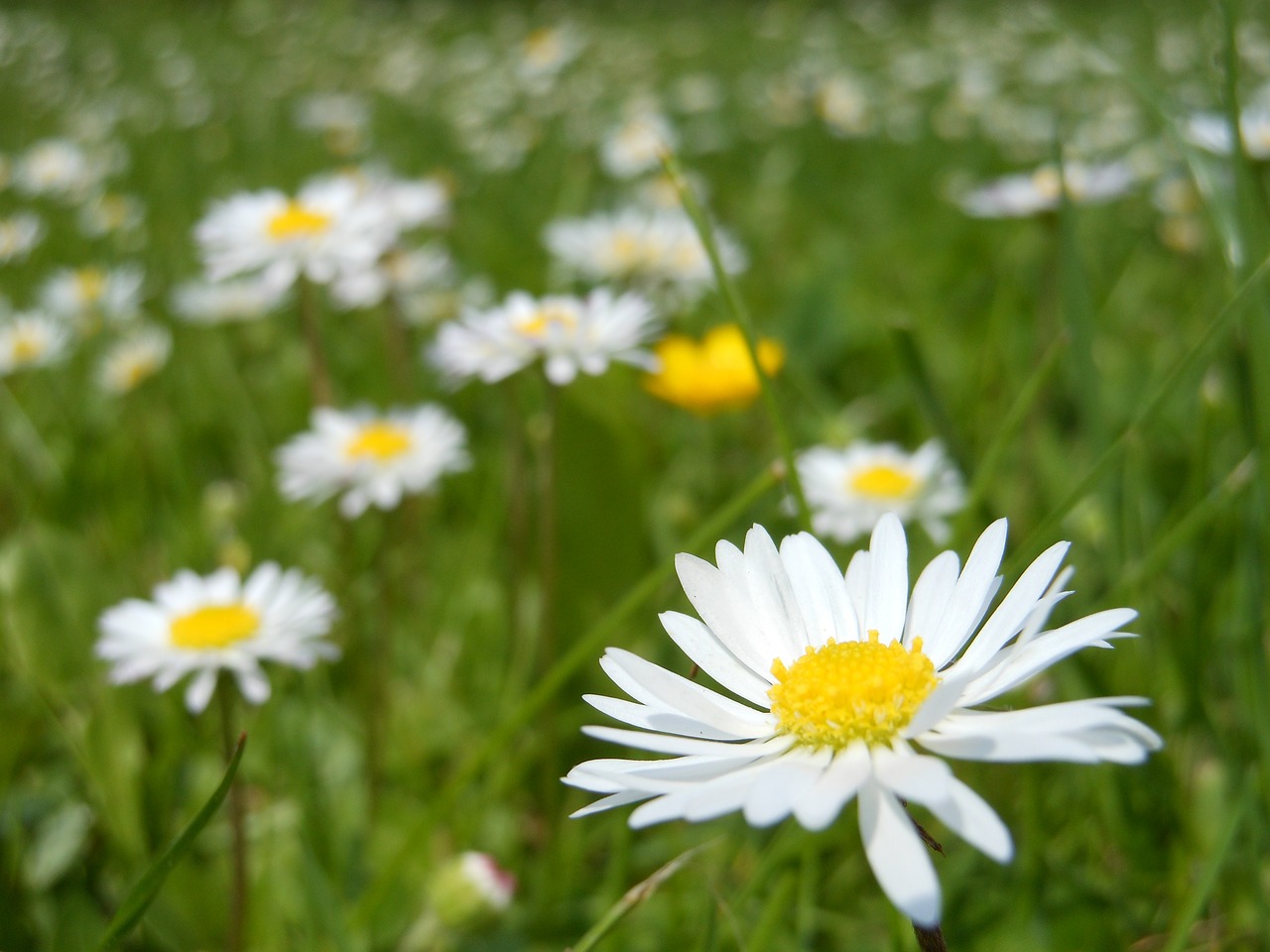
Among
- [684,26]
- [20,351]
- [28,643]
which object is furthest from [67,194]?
[684,26]

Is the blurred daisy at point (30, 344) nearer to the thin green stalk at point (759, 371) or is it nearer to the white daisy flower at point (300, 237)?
the white daisy flower at point (300, 237)

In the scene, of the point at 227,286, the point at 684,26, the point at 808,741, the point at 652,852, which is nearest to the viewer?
the point at 808,741

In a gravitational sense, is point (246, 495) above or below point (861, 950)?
above

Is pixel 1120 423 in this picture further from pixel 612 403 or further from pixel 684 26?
pixel 684 26

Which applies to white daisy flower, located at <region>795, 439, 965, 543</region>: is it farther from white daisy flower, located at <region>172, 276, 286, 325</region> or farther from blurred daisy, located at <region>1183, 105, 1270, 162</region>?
white daisy flower, located at <region>172, 276, 286, 325</region>

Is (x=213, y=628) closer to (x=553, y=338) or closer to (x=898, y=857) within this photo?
(x=553, y=338)

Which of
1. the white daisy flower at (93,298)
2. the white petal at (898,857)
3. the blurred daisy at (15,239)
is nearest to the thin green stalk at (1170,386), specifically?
the white petal at (898,857)

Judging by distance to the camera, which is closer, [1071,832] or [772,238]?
[1071,832]
